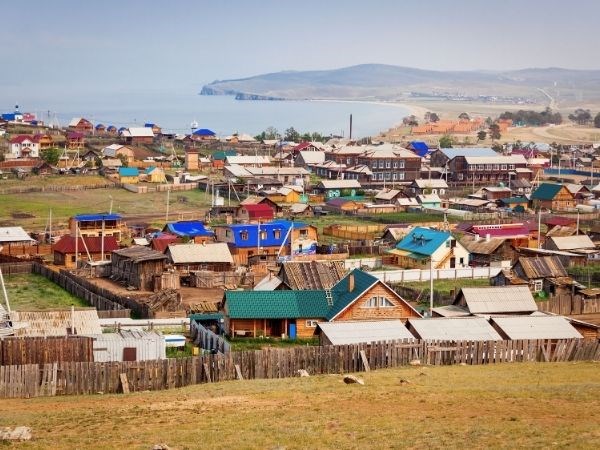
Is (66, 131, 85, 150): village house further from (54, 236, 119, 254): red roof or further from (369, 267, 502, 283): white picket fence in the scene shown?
(369, 267, 502, 283): white picket fence

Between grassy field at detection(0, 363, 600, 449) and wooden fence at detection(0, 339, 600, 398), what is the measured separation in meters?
0.79

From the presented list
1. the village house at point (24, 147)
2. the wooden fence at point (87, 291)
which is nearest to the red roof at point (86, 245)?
the wooden fence at point (87, 291)

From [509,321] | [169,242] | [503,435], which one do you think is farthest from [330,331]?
[169,242]

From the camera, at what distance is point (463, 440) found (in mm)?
17156

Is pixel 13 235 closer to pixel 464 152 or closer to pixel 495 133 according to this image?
pixel 464 152

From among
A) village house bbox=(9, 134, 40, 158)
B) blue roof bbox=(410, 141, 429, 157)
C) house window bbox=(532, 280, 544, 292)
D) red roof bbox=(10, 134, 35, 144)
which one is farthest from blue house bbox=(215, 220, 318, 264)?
blue roof bbox=(410, 141, 429, 157)

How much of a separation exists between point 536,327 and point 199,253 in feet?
76.8

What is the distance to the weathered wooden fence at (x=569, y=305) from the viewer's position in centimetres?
3941

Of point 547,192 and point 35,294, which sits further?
point 547,192

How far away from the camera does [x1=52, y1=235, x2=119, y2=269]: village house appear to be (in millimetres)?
53938

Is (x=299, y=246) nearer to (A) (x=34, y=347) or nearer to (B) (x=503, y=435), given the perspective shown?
(A) (x=34, y=347)

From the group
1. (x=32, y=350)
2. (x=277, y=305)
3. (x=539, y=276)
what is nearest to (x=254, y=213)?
(x=539, y=276)

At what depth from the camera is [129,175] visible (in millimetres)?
97125

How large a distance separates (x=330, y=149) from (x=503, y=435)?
4206 inches
